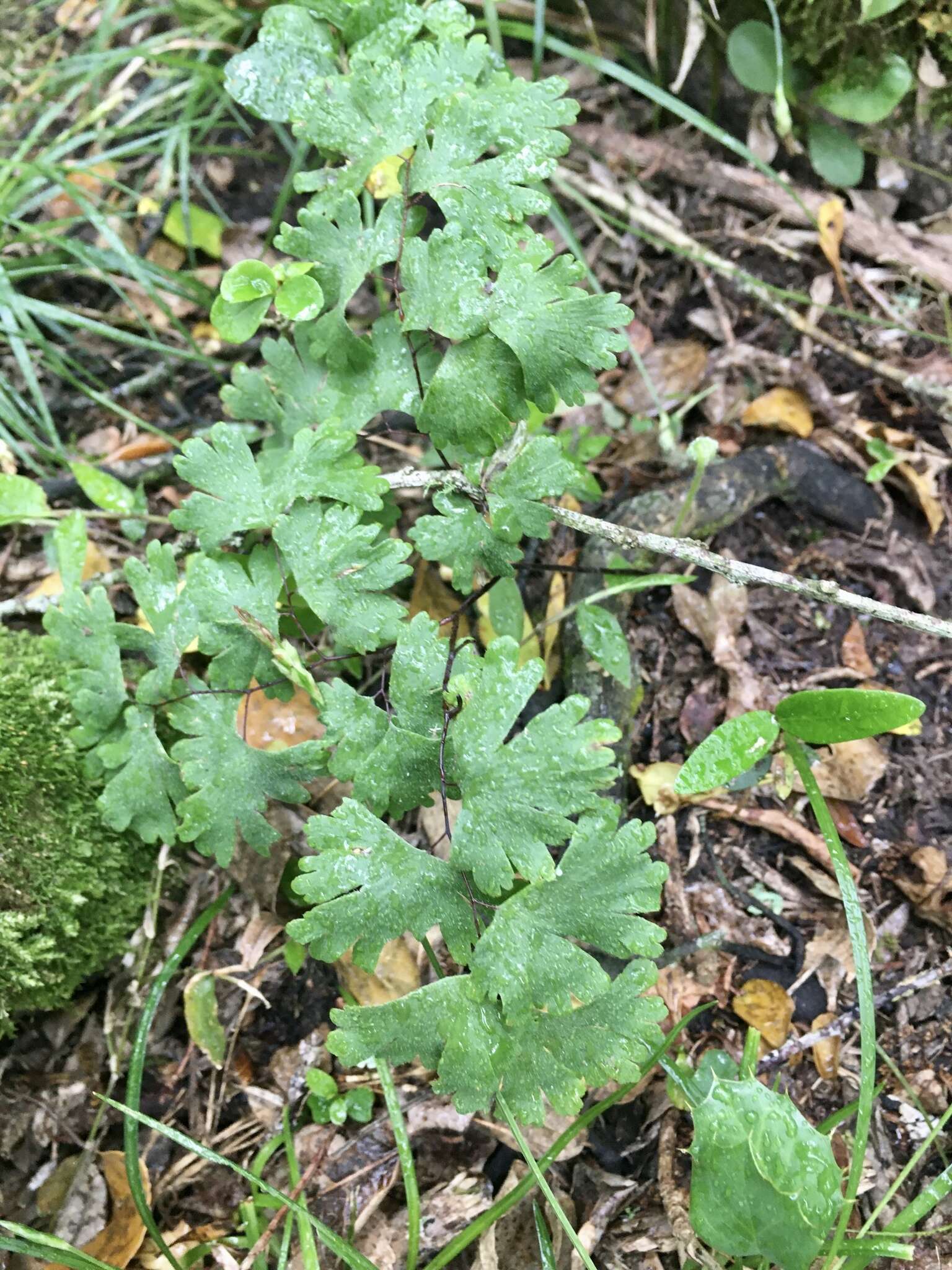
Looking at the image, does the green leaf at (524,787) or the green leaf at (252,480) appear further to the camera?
the green leaf at (252,480)

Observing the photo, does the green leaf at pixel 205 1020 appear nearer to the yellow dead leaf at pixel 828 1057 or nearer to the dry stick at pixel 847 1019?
the dry stick at pixel 847 1019

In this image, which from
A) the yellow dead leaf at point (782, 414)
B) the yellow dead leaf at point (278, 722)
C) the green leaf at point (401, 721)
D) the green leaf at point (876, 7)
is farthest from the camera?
the yellow dead leaf at point (782, 414)

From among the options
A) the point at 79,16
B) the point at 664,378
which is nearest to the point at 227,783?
the point at 664,378

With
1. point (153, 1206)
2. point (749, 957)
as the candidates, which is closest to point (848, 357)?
point (749, 957)

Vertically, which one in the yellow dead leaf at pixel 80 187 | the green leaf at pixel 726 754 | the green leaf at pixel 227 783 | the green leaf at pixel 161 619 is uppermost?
the yellow dead leaf at pixel 80 187

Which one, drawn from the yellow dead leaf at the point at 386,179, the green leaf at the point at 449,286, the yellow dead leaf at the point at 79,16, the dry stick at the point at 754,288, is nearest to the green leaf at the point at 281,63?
the yellow dead leaf at the point at 386,179

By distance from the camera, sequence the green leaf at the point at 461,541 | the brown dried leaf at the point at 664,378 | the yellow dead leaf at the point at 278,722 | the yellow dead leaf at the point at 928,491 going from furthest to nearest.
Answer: the brown dried leaf at the point at 664,378, the yellow dead leaf at the point at 928,491, the yellow dead leaf at the point at 278,722, the green leaf at the point at 461,541

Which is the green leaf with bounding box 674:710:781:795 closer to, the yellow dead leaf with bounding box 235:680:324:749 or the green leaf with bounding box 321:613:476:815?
the green leaf with bounding box 321:613:476:815
